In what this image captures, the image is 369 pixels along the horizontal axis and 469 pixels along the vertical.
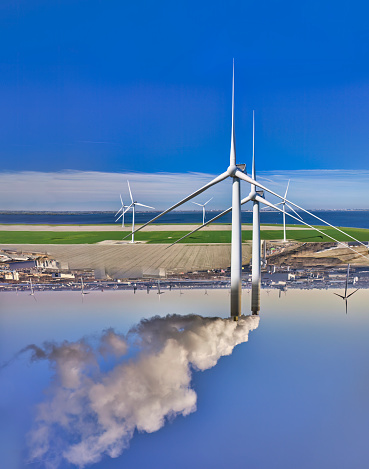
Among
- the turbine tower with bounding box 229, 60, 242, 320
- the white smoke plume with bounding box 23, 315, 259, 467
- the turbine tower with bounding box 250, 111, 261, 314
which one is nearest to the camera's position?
the white smoke plume with bounding box 23, 315, 259, 467

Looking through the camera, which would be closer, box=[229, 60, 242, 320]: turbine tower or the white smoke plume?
the white smoke plume

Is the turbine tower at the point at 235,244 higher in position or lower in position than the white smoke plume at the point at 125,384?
higher

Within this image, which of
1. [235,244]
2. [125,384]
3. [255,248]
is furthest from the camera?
[255,248]

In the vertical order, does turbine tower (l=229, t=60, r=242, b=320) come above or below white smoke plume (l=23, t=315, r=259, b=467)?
above

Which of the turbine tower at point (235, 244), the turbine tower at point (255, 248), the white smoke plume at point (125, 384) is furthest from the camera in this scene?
the turbine tower at point (255, 248)

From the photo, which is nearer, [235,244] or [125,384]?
[125,384]

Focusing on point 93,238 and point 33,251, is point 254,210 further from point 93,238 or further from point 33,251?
point 93,238

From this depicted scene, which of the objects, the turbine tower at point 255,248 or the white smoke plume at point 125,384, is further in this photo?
the turbine tower at point 255,248

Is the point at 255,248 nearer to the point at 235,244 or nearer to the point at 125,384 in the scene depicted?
the point at 235,244

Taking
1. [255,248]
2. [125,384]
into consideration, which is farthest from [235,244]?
[125,384]

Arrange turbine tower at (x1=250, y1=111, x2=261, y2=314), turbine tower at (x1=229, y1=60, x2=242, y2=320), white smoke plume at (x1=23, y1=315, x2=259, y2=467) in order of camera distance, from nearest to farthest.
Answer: white smoke plume at (x1=23, y1=315, x2=259, y2=467)
turbine tower at (x1=229, y1=60, x2=242, y2=320)
turbine tower at (x1=250, y1=111, x2=261, y2=314)

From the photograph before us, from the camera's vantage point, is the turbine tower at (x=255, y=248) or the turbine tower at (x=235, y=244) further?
the turbine tower at (x=255, y=248)

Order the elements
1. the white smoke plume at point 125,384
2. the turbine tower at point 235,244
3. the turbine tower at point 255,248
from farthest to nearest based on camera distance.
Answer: the turbine tower at point 255,248 < the turbine tower at point 235,244 < the white smoke plume at point 125,384
